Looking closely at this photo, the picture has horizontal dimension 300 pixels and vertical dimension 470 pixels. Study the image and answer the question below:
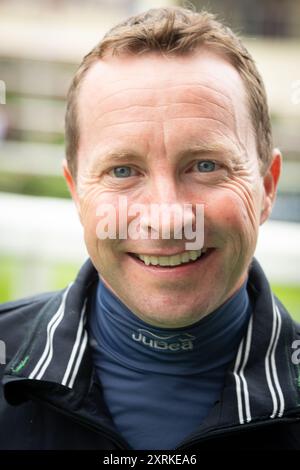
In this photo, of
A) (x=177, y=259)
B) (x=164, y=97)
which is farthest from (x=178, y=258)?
(x=164, y=97)

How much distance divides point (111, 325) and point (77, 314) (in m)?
0.09

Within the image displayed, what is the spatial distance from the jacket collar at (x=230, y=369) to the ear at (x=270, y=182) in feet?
0.55

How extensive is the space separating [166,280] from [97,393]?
30 cm

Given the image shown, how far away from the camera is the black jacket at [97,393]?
1.42 meters

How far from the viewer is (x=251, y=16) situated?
20.2m

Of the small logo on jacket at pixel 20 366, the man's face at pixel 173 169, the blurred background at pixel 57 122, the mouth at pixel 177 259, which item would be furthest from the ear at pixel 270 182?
the small logo on jacket at pixel 20 366

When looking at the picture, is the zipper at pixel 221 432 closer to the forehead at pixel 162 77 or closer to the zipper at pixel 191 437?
the zipper at pixel 191 437

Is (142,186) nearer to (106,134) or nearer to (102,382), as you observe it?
(106,134)

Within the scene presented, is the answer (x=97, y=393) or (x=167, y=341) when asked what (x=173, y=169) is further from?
(x=97, y=393)

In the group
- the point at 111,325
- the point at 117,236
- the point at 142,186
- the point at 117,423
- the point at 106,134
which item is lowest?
the point at 117,423

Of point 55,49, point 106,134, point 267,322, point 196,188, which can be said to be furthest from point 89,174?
point 55,49

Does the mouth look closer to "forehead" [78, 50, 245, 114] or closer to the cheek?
the cheek

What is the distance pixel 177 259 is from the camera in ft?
4.69

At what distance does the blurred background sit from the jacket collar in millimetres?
736
